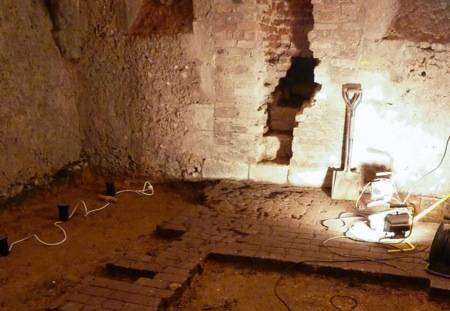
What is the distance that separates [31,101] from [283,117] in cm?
307

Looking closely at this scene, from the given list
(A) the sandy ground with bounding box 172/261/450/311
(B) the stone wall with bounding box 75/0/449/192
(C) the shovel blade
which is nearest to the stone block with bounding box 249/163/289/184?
(B) the stone wall with bounding box 75/0/449/192

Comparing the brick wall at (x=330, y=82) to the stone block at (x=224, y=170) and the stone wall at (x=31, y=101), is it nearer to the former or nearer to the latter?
the stone block at (x=224, y=170)

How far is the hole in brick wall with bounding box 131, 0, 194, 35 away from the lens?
5.87 meters

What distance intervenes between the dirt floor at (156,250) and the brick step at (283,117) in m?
0.87

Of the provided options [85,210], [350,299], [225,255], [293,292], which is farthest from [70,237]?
[350,299]

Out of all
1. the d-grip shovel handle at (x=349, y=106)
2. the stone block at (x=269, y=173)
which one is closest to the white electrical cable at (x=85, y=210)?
the stone block at (x=269, y=173)

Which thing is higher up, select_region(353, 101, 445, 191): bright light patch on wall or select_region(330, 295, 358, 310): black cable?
select_region(353, 101, 445, 191): bright light patch on wall

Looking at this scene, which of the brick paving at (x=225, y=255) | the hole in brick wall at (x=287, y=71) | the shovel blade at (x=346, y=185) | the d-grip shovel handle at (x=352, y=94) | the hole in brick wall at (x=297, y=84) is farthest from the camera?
the hole in brick wall at (x=297, y=84)

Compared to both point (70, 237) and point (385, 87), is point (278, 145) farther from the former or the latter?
point (70, 237)

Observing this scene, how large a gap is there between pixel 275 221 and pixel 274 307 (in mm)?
1471

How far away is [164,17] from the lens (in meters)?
6.02

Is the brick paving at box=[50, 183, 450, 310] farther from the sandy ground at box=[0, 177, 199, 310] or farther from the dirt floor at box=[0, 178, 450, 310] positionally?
the sandy ground at box=[0, 177, 199, 310]

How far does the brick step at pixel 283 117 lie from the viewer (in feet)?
19.8

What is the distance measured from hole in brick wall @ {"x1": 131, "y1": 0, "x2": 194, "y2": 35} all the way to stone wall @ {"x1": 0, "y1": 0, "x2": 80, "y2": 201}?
1127 mm
